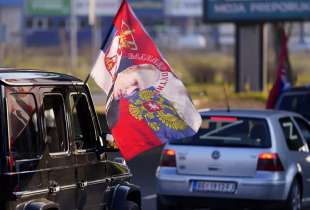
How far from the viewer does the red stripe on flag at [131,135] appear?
787 cm

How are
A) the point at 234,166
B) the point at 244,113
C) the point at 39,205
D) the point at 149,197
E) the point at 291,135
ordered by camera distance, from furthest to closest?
the point at 149,197
the point at 291,135
the point at 244,113
the point at 234,166
the point at 39,205

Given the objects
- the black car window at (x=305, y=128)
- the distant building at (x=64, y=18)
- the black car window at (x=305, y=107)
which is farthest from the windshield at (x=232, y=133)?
the distant building at (x=64, y=18)

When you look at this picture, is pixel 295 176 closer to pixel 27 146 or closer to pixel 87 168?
pixel 87 168

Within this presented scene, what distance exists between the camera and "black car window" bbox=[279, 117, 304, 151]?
40.5 ft

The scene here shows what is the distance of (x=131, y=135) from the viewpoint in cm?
789

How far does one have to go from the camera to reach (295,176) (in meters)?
12.1

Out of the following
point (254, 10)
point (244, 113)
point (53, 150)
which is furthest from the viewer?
point (254, 10)

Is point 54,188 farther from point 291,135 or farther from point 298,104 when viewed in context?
point 298,104

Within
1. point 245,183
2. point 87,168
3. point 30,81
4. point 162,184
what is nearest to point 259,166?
point 245,183

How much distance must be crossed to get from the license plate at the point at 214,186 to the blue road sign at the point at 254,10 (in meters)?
20.5

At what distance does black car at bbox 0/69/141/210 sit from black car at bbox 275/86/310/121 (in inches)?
352

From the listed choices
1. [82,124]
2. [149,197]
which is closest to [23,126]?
[82,124]

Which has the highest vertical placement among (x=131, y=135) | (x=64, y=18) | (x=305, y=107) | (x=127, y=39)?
(x=127, y=39)

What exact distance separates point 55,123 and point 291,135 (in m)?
5.42
